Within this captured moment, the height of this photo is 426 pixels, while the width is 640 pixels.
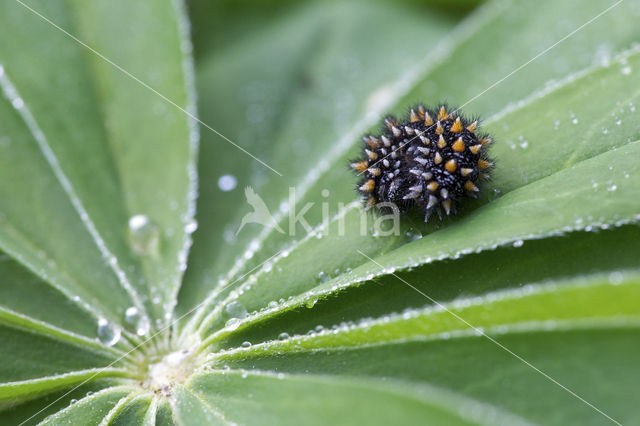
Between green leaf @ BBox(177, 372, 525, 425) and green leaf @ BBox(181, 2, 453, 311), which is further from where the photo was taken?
green leaf @ BBox(181, 2, 453, 311)

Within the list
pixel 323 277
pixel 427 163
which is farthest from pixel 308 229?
pixel 427 163

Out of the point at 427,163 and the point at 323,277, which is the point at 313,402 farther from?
the point at 427,163

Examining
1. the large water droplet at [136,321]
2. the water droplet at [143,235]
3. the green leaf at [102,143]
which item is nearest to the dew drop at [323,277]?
the green leaf at [102,143]

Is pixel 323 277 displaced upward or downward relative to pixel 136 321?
downward

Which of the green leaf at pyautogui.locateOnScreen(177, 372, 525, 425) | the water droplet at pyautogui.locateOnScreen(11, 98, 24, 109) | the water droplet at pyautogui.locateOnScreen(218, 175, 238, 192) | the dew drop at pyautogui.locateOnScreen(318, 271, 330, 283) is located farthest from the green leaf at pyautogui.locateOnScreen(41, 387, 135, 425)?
the water droplet at pyautogui.locateOnScreen(11, 98, 24, 109)

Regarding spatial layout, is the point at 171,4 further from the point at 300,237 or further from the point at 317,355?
the point at 317,355

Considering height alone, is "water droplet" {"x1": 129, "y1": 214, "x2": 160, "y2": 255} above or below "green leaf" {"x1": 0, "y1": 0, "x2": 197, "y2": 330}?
below

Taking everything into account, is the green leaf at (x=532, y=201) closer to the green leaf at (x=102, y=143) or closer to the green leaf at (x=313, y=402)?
the green leaf at (x=313, y=402)

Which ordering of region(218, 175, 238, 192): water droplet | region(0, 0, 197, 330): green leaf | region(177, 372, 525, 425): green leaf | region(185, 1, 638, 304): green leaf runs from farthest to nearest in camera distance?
region(218, 175, 238, 192): water droplet < region(185, 1, 638, 304): green leaf < region(0, 0, 197, 330): green leaf < region(177, 372, 525, 425): green leaf

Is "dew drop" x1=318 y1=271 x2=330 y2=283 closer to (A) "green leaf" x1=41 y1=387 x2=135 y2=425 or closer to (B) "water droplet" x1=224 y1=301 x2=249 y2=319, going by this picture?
(B) "water droplet" x1=224 y1=301 x2=249 y2=319
